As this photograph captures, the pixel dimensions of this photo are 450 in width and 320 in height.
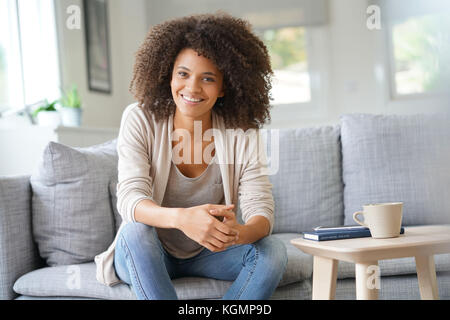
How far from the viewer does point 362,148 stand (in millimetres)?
1871

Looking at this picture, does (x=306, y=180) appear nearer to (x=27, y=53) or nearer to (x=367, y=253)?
(x=367, y=253)

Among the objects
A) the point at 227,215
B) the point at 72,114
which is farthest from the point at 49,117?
the point at 227,215

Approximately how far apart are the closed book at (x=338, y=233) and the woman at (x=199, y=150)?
17 cm

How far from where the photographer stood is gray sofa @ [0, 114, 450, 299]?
1433mm

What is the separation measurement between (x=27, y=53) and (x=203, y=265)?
227 centimetres

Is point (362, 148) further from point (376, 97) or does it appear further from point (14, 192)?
point (376, 97)

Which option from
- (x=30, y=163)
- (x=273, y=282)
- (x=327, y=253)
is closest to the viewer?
(x=327, y=253)

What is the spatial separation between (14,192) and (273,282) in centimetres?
90

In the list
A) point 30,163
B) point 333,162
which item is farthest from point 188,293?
point 30,163

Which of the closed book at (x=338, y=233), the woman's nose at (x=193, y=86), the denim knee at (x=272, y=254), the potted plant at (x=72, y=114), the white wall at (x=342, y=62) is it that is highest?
the white wall at (x=342, y=62)

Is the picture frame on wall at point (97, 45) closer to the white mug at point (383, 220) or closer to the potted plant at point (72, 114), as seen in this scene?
the potted plant at point (72, 114)

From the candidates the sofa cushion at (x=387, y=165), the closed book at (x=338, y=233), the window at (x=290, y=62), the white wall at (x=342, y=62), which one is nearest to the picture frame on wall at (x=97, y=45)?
the white wall at (x=342, y=62)

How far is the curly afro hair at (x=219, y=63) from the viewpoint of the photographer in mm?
1261

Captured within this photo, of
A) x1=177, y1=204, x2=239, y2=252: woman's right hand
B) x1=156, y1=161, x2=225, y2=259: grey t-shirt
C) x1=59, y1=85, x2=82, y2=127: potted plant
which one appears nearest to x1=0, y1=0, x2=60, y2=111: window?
x1=59, y1=85, x2=82, y2=127: potted plant
